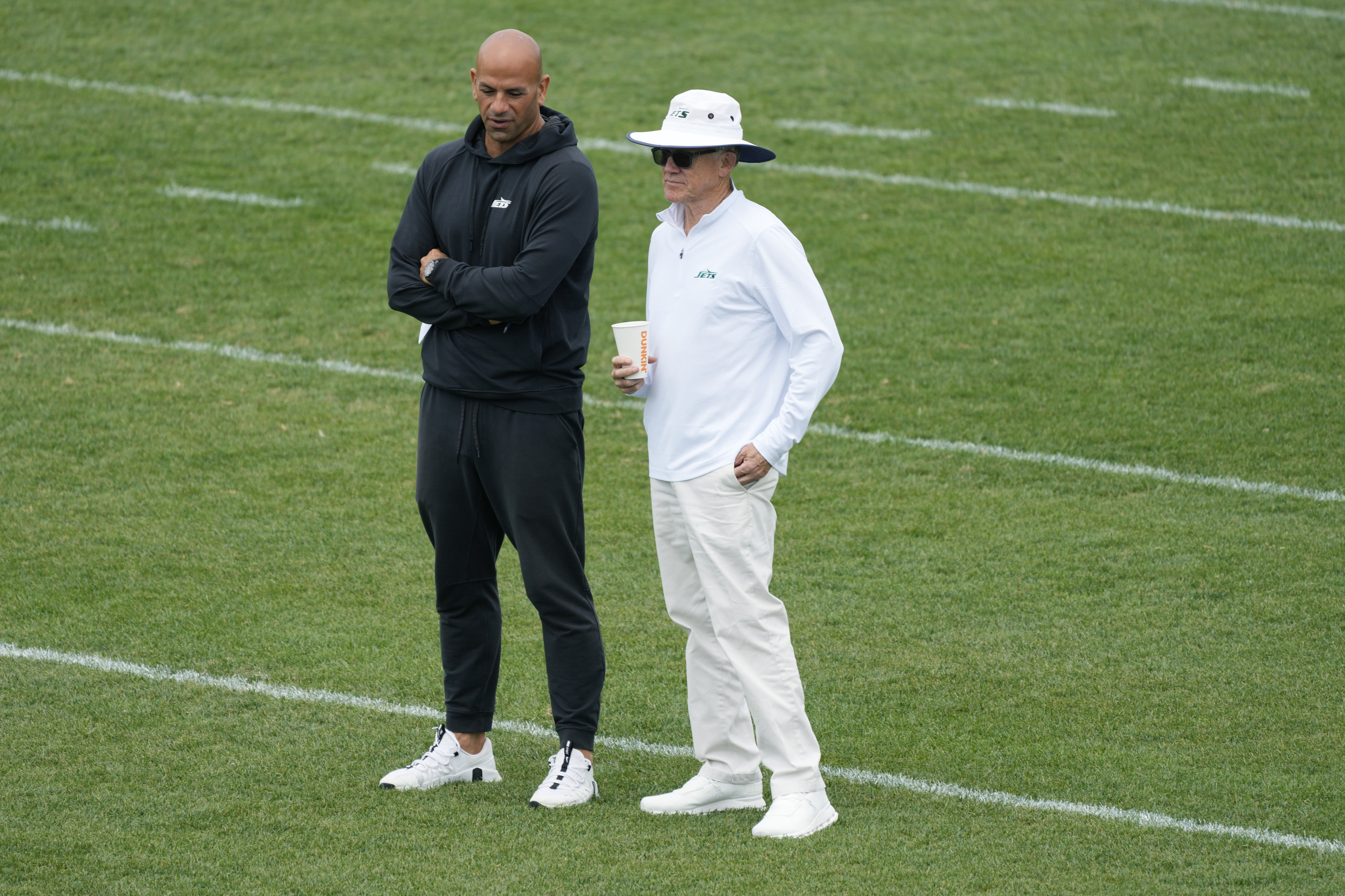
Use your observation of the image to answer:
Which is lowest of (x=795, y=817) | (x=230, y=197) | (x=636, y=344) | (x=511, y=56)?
(x=795, y=817)

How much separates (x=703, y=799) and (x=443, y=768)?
87cm

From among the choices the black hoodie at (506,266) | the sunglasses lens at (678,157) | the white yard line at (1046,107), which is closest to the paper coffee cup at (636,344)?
the black hoodie at (506,266)

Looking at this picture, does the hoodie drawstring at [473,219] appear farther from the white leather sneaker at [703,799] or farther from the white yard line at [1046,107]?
the white yard line at [1046,107]

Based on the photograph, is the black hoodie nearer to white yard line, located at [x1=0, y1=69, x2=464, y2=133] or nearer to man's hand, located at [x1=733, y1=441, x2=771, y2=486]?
man's hand, located at [x1=733, y1=441, x2=771, y2=486]

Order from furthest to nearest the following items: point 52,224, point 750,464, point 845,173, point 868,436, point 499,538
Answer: point 845,173
point 52,224
point 868,436
point 499,538
point 750,464

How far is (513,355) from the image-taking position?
193 inches

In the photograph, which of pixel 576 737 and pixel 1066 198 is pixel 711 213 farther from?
pixel 1066 198

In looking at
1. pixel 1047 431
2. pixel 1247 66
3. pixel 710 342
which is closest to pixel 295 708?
pixel 710 342

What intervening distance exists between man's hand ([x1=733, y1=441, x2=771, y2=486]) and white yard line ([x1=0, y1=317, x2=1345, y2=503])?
14.0ft

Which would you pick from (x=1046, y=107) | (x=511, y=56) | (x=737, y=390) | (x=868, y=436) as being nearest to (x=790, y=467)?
(x=868, y=436)

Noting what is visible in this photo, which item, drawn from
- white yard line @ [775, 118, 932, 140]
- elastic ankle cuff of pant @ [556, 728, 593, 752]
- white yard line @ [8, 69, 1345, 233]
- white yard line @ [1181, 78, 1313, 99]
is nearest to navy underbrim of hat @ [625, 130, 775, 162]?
elastic ankle cuff of pant @ [556, 728, 593, 752]

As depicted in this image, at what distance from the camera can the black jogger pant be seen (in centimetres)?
492

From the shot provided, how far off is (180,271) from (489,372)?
23.4 feet

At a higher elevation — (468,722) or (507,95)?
(507,95)
